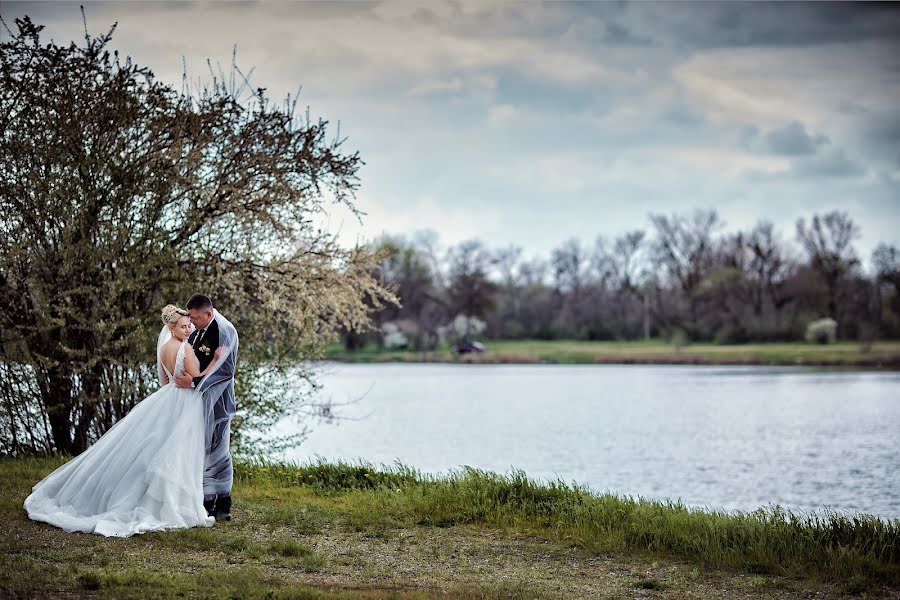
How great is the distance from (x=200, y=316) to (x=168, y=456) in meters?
1.45

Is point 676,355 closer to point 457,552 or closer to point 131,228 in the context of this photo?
point 131,228

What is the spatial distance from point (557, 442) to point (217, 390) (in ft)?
66.0

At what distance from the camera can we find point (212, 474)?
9.30m

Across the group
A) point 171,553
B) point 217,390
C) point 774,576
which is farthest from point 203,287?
point 774,576

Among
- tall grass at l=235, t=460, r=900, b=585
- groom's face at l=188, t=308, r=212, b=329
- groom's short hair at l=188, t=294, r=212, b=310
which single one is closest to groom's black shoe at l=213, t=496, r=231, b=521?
tall grass at l=235, t=460, r=900, b=585

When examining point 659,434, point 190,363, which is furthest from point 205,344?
point 659,434

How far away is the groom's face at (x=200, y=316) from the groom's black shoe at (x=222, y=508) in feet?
6.27

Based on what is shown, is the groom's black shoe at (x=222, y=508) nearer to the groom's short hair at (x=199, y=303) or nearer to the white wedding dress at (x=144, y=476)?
the white wedding dress at (x=144, y=476)

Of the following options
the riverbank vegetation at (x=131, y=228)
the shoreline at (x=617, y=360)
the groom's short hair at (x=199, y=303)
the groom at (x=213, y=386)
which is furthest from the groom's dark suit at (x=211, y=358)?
the shoreline at (x=617, y=360)

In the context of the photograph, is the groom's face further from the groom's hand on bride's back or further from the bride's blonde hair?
the groom's hand on bride's back

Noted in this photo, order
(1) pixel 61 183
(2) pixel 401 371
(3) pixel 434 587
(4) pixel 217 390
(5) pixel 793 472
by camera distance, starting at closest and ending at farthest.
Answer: (3) pixel 434 587
(4) pixel 217 390
(1) pixel 61 183
(5) pixel 793 472
(2) pixel 401 371

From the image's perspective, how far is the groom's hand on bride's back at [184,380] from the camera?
8.95m

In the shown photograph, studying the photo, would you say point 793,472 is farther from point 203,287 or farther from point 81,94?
point 81,94

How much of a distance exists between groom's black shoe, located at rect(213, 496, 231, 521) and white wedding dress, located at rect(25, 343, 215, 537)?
456 mm
